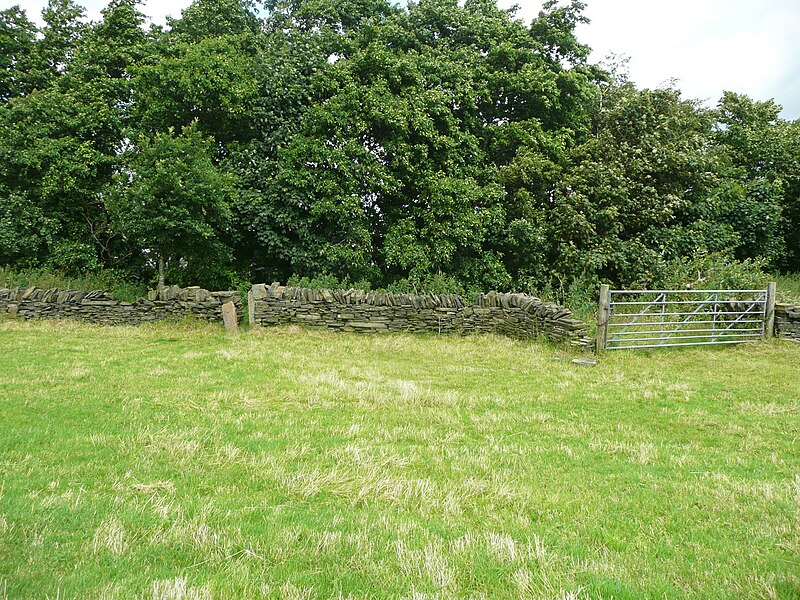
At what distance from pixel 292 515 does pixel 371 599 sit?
1076 millimetres

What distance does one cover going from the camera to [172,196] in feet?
46.3

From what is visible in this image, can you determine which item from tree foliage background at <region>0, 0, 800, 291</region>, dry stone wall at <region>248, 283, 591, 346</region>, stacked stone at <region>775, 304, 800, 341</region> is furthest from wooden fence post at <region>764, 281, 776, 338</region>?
dry stone wall at <region>248, 283, 591, 346</region>

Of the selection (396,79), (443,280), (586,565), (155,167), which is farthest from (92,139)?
(586,565)

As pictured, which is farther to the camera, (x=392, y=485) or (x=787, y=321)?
(x=787, y=321)

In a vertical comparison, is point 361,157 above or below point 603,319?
above

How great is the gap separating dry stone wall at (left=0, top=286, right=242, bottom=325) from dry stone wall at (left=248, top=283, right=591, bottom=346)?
137cm

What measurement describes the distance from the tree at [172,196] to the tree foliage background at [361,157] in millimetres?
86

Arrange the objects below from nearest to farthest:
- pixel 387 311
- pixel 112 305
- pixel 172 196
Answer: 1. pixel 387 311
2. pixel 172 196
3. pixel 112 305

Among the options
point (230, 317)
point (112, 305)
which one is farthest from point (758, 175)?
point (112, 305)

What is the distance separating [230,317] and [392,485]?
9788mm

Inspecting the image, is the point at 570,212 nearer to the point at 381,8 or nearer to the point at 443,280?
the point at 443,280

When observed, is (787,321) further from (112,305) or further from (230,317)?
(112,305)

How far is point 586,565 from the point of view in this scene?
2857mm

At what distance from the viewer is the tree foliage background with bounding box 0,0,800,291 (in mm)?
16344
